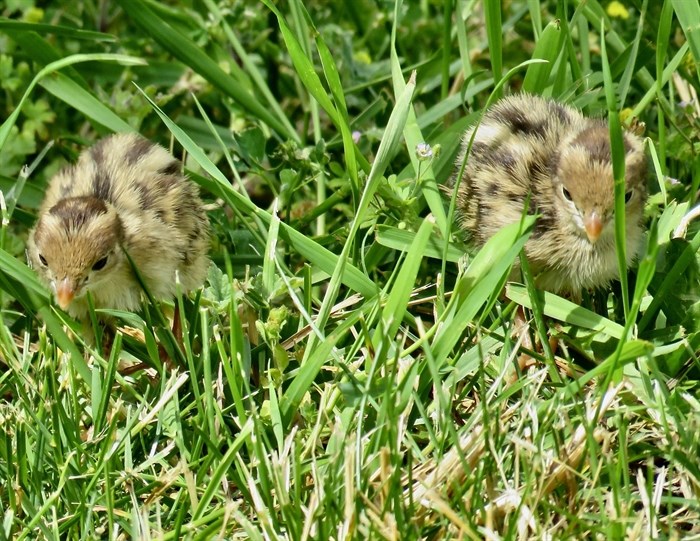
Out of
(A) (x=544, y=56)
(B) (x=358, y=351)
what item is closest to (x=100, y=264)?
(B) (x=358, y=351)

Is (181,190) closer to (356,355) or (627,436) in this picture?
(356,355)

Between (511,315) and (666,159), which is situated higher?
(666,159)

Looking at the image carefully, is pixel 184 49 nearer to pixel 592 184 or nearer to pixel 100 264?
pixel 100 264

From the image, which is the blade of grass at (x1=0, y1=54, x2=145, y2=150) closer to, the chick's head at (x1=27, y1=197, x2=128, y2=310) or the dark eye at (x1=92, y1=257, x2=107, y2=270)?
the chick's head at (x1=27, y1=197, x2=128, y2=310)

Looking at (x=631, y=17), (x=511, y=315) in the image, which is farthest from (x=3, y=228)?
(x=631, y=17)

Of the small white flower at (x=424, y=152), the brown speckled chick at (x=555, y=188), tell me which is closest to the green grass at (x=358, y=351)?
the small white flower at (x=424, y=152)
